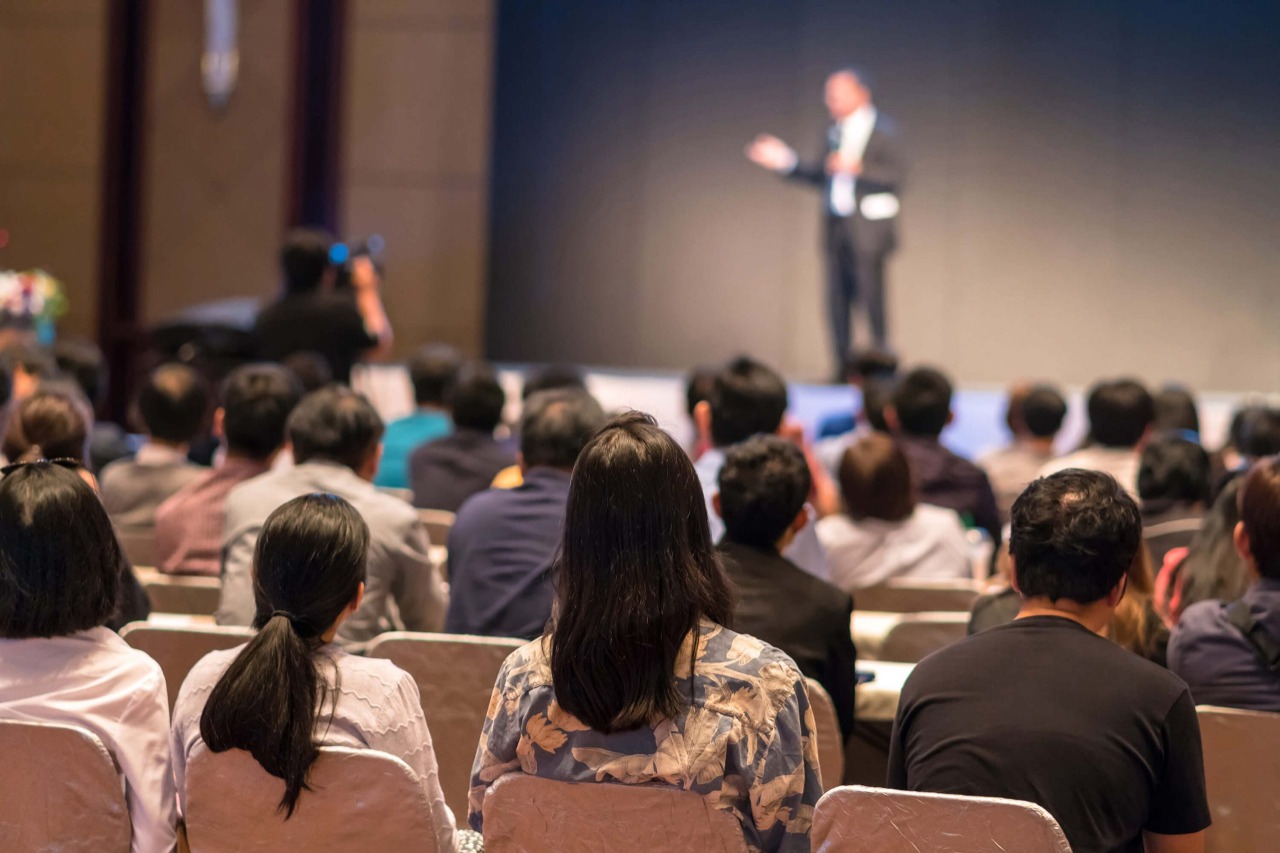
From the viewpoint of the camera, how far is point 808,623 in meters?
2.53

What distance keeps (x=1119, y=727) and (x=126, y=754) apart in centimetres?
139

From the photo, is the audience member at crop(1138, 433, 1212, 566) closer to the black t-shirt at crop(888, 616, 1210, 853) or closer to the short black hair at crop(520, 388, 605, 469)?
the short black hair at crop(520, 388, 605, 469)

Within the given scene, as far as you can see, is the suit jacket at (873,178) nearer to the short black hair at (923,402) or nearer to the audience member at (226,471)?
the short black hair at (923,402)

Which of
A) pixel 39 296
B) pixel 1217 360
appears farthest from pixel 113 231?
pixel 1217 360

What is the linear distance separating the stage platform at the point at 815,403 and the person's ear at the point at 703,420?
3.38 m

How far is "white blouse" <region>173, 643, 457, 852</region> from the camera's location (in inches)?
78.7

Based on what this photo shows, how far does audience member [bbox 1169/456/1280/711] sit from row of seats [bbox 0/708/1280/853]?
0.63 feet

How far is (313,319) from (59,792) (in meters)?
4.18

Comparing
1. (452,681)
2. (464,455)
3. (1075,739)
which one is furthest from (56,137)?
(1075,739)

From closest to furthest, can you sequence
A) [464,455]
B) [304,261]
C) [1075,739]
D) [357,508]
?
[1075,739] < [357,508] < [464,455] < [304,261]

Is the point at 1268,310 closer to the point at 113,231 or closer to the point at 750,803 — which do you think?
the point at 113,231

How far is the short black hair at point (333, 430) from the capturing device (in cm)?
331

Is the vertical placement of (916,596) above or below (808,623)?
below

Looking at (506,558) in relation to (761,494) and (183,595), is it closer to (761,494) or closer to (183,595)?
(761,494)
